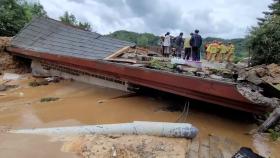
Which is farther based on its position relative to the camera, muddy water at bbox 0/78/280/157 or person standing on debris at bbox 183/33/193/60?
person standing on debris at bbox 183/33/193/60

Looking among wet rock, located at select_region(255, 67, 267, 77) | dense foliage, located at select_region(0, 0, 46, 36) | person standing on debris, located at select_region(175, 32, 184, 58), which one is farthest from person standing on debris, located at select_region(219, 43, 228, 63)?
dense foliage, located at select_region(0, 0, 46, 36)

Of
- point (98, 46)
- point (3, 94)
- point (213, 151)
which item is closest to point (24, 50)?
point (3, 94)

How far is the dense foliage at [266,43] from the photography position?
13289 mm

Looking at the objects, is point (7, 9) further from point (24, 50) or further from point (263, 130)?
point (263, 130)

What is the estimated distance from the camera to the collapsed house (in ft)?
21.4

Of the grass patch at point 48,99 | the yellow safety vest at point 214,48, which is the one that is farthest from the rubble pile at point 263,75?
the grass patch at point 48,99

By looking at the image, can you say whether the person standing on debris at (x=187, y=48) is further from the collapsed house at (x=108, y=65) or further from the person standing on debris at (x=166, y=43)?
the collapsed house at (x=108, y=65)

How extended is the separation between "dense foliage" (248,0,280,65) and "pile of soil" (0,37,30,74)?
9969mm

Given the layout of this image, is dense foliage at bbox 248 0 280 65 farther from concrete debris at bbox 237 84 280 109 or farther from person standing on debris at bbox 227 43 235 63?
concrete debris at bbox 237 84 280 109

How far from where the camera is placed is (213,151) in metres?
5.66

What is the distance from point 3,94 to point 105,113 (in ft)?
14.0

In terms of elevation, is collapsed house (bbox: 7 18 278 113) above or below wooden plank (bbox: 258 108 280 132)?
above

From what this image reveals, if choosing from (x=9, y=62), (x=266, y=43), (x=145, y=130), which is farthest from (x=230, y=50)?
(x=9, y=62)

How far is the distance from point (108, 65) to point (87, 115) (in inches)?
65.3
